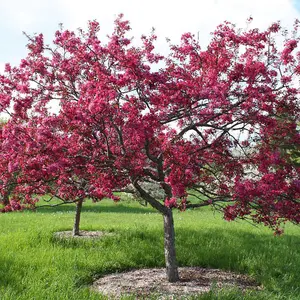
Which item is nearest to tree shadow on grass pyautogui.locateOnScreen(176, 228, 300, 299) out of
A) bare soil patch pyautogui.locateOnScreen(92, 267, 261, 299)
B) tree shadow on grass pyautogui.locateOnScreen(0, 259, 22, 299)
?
bare soil patch pyautogui.locateOnScreen(92, 267, 261, 299)

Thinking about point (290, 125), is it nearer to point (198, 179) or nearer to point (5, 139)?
point (198, 179)

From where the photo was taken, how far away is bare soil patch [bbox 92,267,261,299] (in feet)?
23.9

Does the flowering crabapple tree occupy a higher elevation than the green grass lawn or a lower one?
higher

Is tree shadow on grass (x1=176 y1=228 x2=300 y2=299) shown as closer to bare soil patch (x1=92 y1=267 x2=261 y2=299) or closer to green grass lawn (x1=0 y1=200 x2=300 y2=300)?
green grass lawn (x1=0 y1=200 x2=300 y2=300)

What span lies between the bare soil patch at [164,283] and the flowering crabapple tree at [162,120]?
0.45 meters

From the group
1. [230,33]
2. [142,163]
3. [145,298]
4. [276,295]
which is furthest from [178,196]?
[230,33]

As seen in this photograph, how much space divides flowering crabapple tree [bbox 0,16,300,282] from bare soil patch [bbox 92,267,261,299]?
1.49 feet

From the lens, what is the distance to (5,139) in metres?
6.70

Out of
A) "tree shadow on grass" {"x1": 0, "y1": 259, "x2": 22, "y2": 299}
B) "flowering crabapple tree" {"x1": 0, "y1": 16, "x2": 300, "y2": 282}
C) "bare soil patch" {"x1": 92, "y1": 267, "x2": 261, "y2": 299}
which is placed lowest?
"bare soil patch" {"x1": 92, "y1": 267, "x2": 261, "y2": 299}

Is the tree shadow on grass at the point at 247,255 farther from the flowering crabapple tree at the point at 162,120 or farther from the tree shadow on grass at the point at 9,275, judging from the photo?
the tree shadow on grass at the point at 9,275

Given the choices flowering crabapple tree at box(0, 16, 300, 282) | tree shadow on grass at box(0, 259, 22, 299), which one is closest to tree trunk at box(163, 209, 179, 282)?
flowering crabapple tree at box(0, 16, 300, 282)

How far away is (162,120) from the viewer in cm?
732

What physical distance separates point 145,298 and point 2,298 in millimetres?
2306

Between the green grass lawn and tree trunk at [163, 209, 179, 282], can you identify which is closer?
the green grass lawn
